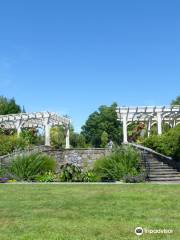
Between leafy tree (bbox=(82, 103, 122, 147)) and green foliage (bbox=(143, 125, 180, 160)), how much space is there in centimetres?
3685

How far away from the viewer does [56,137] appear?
4744 cm

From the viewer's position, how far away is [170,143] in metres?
20.5

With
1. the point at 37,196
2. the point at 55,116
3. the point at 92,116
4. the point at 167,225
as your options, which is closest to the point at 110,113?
the point at 92,116

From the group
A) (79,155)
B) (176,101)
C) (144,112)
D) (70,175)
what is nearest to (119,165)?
(70,175)

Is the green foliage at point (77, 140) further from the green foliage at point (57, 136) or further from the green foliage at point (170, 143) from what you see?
the green foliage at point (170, 143)

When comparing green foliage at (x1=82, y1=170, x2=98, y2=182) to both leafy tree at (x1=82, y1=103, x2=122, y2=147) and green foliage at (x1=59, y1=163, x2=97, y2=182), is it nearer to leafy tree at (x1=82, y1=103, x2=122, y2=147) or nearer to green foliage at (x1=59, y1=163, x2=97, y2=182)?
green foliage at (x1=59, y1=163, x2=97, y2=182)

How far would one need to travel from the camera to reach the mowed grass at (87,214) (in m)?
5.76

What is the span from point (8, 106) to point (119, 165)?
35.3 m

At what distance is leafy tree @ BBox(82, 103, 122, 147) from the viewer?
6094 centimetres

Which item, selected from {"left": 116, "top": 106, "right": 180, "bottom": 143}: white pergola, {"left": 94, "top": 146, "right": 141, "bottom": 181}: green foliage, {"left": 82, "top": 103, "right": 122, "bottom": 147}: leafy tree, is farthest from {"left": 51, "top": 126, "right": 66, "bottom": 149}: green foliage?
{"left": 94, "top": 146, "right": 141, "bottom": 181}: green foliage

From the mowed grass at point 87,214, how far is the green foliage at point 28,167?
24.7 feet

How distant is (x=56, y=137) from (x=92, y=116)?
780 inches

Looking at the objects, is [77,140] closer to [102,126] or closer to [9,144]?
[102,126]

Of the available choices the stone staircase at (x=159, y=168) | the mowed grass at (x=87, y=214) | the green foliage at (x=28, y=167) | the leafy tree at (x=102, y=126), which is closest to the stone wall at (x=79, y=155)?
the stone staircase at (x=159, y=168)
